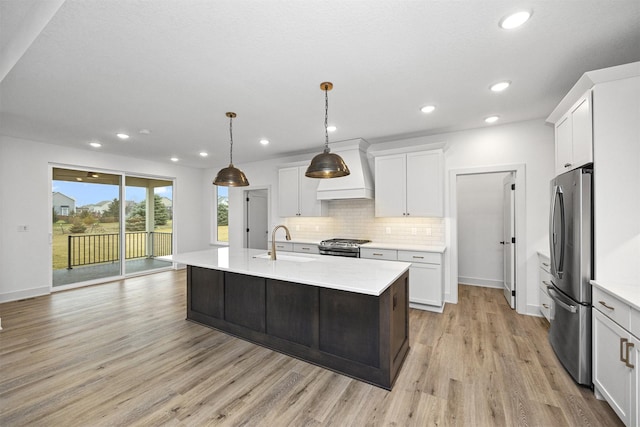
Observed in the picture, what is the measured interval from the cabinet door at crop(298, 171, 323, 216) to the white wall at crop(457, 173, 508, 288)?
2.93 m

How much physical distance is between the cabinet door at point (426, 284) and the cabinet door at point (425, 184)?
81 cm

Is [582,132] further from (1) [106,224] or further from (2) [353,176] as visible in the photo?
(1) [106,224]

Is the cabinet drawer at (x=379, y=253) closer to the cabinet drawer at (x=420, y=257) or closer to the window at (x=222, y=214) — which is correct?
the cabinet drawer at (x=420, y=257)

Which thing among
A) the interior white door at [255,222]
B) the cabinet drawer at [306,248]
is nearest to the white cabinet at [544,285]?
the cabinet drawer at [306,248]

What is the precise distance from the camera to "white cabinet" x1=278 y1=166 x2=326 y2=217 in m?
5.21

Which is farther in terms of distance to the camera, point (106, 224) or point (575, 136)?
point (106, 224)

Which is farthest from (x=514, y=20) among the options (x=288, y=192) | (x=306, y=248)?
(x=288, y=192)

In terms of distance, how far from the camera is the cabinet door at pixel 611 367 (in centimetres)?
171

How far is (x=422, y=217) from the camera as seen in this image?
437 centimetres

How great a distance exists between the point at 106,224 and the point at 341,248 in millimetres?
4914

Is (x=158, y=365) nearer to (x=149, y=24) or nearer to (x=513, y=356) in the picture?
(x=149, y=24)

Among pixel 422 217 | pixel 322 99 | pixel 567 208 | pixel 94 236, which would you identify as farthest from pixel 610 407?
pixel 94 236

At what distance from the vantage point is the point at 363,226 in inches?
198

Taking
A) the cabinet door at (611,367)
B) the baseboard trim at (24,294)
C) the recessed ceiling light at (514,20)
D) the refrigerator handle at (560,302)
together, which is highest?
the recessed ceiling light at (514,20)
